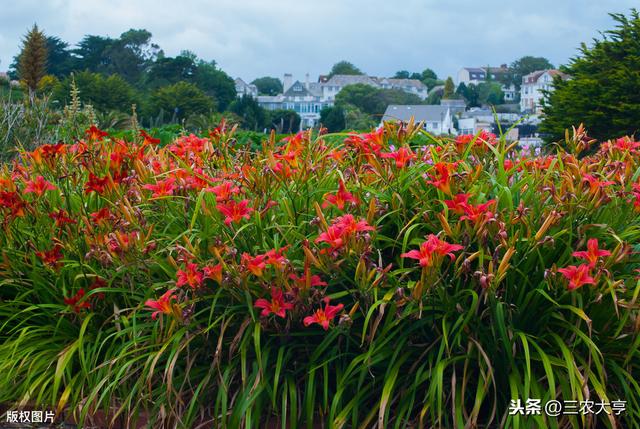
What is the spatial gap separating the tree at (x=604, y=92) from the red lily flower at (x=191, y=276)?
12.3 metres

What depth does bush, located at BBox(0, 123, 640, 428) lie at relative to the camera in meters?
2.40

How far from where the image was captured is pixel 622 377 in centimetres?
248

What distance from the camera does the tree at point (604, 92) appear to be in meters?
13.6

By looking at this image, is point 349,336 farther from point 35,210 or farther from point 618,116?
point 618,116

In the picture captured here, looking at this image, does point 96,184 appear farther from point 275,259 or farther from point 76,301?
point 275,259

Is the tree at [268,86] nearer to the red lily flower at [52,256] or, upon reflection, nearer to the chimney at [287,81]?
the chimney at [287,81]

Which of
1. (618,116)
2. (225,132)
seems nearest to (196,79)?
(618,116)

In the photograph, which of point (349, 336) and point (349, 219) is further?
point (349, 336)

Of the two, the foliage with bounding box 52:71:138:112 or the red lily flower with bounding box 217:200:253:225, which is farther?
the foliage with bounding box 52:71:138:112

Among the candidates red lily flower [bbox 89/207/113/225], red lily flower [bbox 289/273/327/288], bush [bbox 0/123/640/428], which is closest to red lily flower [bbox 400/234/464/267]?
bush [bbox 0/123/640/428]

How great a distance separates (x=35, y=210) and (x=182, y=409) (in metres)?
1.15

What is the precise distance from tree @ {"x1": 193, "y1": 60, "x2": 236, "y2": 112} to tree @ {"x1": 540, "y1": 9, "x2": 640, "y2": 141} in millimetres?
47268

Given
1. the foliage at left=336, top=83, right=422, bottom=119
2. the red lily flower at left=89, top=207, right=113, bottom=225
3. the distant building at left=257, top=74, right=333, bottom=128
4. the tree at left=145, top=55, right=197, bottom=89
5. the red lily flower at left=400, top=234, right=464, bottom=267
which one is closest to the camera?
the red lily flower at left=400, top=234, right=464, bottom=267

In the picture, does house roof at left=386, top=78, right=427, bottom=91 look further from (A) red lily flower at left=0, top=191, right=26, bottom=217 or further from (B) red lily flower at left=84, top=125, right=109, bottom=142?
(A) red lily flower at left=0, top=191, right=26, bottom=217
